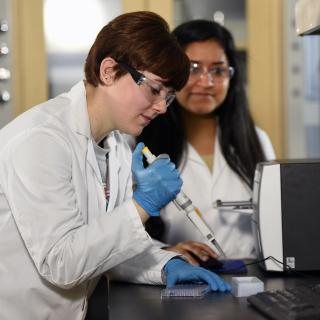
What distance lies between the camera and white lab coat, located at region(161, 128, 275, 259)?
2.06 metres

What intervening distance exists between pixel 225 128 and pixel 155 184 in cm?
89

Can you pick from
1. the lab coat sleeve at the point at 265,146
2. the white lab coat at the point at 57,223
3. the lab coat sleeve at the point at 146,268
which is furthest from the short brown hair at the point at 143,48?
the lab coat sleeve at the point at 265,146

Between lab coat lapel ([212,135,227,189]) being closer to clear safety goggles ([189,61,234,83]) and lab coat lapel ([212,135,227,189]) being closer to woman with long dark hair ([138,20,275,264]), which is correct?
woman with long dark hair ([138,20,275,264])

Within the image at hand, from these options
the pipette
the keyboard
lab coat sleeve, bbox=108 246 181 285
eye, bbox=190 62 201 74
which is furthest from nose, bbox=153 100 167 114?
eye, bbox=190 62 201 74

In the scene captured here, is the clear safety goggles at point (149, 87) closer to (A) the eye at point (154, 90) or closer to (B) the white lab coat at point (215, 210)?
(A) the eye at point (154, 90)

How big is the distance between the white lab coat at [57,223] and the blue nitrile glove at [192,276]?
0.17 ft

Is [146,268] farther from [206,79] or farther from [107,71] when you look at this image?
[206,79]

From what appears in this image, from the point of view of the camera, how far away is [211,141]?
2.25 metres

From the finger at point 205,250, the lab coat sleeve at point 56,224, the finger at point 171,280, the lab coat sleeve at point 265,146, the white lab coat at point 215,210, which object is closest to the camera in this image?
the lab coat sleeve at point 56,224

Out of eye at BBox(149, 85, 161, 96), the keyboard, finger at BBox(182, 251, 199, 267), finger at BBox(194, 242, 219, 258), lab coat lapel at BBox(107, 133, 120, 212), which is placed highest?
eye at BBox(149, 85, 161, 96)

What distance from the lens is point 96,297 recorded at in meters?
1.86

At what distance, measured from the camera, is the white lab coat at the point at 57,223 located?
130cm

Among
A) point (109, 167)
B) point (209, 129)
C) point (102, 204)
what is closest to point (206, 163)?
point (209, 129)

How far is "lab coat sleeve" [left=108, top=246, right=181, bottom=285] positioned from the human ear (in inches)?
17.8
